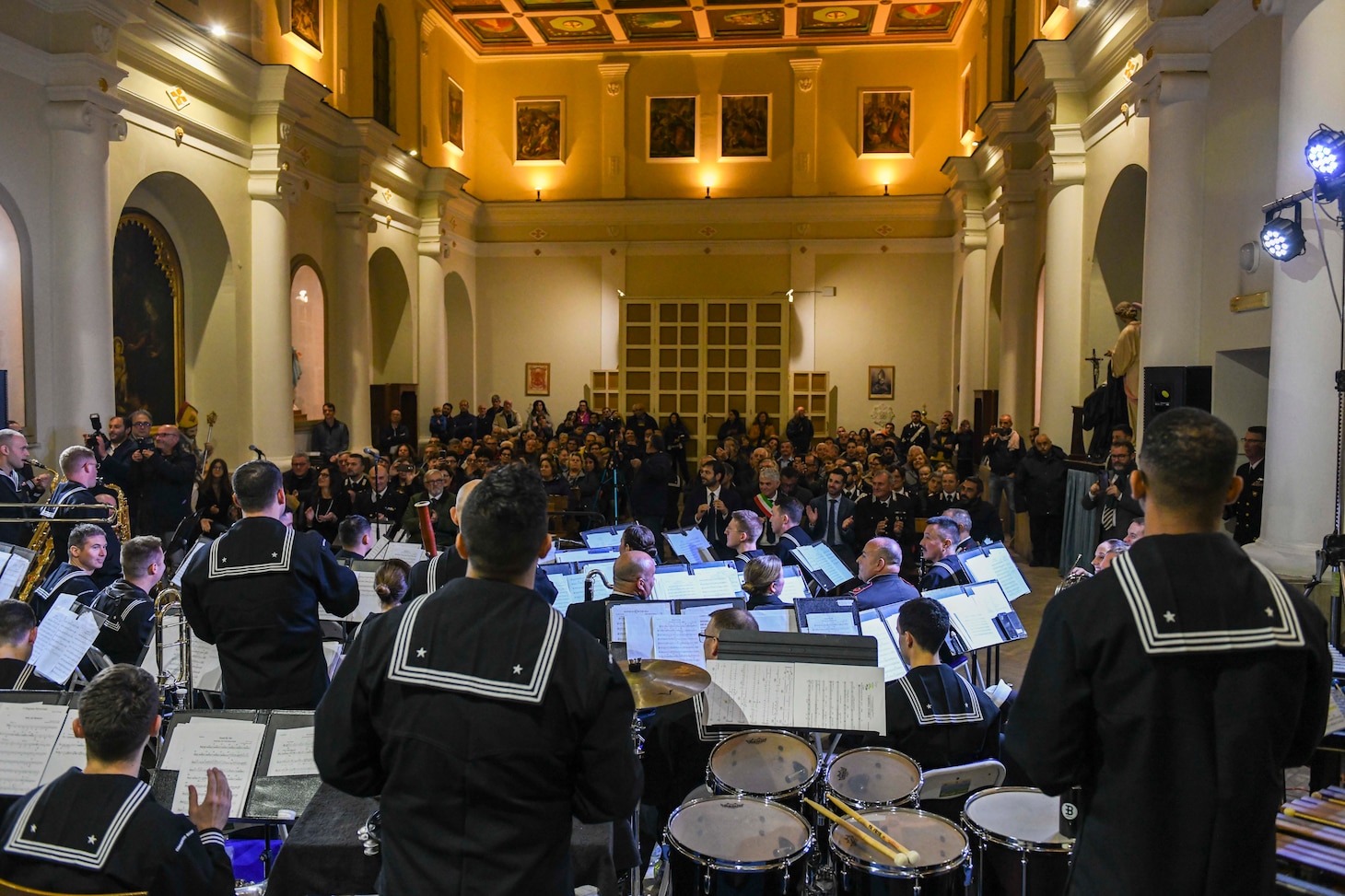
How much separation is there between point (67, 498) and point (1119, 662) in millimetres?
7341

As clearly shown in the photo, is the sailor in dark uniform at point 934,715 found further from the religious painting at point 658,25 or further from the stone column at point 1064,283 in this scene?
the religious painting at point 658,25

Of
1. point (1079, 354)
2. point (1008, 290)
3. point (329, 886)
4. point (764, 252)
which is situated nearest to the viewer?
point (329, 886)

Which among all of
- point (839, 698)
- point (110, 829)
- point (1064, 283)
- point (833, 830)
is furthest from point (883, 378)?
point (110, 829)

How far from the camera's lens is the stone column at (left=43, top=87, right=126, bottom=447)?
34.6ft

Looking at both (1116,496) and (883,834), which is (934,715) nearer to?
(883,834)

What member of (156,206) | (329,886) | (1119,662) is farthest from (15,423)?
(1119,662)

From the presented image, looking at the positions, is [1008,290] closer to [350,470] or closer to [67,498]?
[350,470]

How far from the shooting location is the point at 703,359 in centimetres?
2498

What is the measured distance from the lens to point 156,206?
13.9 m

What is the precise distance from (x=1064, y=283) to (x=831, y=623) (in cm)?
984

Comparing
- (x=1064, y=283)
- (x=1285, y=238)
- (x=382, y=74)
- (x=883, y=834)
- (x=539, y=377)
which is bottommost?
(x=883, y=834)

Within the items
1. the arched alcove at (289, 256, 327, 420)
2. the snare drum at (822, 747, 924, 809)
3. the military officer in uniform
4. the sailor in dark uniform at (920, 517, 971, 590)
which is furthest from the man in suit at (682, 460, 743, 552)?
the arched alcove at (289, 256, 327, 420)

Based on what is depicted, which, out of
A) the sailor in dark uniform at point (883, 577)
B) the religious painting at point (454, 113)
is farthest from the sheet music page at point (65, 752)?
the religious painting at point (454, 113)

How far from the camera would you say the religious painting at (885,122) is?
78.8ft
